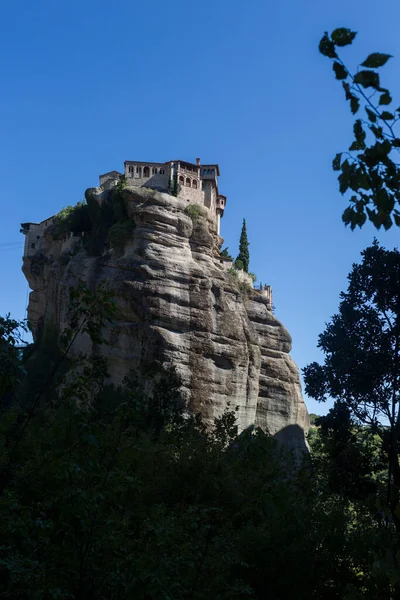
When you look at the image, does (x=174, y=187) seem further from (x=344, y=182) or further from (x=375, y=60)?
(x=375, y=60)

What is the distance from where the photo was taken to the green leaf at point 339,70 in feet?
11.5

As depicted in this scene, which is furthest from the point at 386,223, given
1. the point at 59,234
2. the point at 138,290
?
the point at 59,234

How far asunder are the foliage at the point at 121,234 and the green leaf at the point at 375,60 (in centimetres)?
4135

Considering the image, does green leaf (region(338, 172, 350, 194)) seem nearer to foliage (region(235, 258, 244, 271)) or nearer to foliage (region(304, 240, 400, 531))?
foliage (region(304, 240, 400, 531))

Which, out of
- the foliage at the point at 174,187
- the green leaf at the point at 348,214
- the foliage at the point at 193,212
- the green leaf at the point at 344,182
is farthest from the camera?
the foliage at the point at 174,187

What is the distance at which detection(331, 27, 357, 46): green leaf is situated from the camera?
3.39 m

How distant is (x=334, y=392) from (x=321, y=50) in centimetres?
1983

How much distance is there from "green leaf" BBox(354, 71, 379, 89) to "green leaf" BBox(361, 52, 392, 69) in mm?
127

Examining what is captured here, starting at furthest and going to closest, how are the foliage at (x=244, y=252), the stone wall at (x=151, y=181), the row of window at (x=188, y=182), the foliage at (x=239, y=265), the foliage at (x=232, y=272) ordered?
the foliage at (x=244, y=252)
the foliage at (x=239, y=265)
the row of window at (x=188, y=182)
the foliage at (x=232, y=272)
the stone wall at (x=151, y=181)

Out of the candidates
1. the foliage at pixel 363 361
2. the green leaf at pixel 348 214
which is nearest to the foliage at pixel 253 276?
the foliage at pixel 363 361

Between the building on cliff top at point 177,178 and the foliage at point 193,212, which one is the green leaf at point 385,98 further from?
the building on cliff top at point 177,178

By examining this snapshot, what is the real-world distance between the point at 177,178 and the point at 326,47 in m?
45.8

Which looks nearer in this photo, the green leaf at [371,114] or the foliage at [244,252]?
the green leaf at [371,114]

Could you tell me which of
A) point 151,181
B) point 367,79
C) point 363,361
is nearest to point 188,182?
point 151,181
